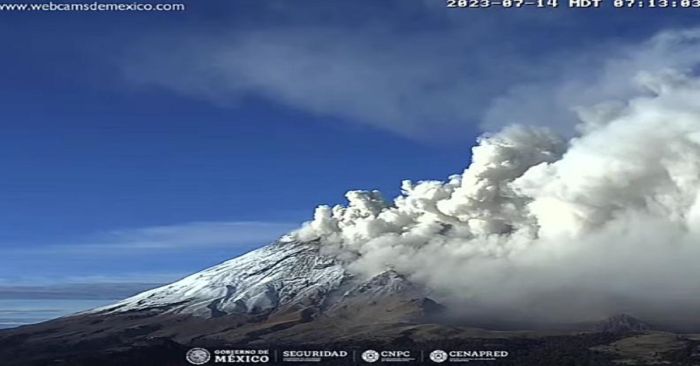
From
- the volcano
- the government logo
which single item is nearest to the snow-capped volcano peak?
the volcano

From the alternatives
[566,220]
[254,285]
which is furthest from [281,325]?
[566,220]

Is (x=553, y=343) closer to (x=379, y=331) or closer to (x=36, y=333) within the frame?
(x=379, y=331)

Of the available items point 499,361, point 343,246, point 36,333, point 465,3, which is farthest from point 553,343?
point 36,333

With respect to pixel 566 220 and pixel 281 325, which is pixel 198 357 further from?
pixel 566 220

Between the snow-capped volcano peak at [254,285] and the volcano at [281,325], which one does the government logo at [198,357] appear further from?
the snow-capped volcano peak at [254,285]

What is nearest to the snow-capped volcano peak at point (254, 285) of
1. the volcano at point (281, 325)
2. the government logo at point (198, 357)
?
the volcano at point (281, 325)

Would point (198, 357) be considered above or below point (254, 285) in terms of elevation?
below

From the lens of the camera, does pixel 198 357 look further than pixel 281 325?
No

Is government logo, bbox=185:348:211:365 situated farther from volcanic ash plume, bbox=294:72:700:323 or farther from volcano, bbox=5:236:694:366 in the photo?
volcanic ash plume, bbox=294:72:700:323

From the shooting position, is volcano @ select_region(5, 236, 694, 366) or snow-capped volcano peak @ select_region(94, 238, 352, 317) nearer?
volcano @ select_region(5, 236, 694, 366)
